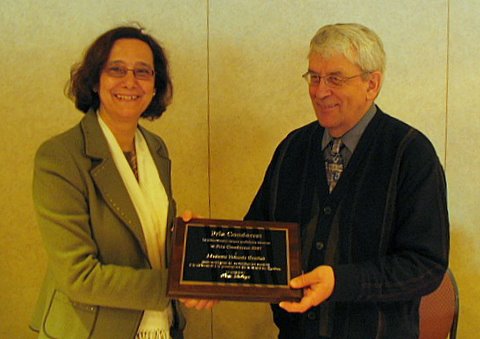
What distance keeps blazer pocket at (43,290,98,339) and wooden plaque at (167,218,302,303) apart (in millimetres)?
322

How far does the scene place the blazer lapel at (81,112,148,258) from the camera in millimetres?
1593

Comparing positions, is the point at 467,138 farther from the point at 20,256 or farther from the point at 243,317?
the point at 20,256

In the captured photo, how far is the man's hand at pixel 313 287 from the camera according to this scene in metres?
1.48

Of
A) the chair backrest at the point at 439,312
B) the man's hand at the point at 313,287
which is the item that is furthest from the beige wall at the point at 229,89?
the man's hand at the point at 313,287

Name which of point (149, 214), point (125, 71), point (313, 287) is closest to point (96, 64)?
point (125, 71)

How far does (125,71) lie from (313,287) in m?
0.96

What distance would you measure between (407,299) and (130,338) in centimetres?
89

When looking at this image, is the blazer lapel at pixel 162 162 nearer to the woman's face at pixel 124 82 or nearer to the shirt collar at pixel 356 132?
the woman's face at pixel 124 82

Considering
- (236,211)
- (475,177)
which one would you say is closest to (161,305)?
(236,211)

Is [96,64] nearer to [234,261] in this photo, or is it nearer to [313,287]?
[234,261]

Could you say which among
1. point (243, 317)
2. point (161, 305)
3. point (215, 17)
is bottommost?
point (243, 317)

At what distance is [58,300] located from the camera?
5.32 ft

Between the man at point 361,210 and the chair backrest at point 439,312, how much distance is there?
0.53 meters

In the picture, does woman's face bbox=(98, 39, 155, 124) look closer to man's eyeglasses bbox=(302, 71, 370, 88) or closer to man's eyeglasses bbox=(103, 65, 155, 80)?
man's eyeglasses bbox=(103, 65, 155, 80)
